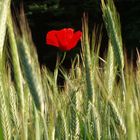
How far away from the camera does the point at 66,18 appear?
10141mm

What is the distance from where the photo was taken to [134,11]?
9.73m

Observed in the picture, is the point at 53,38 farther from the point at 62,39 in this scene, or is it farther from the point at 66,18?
the point at 66,18

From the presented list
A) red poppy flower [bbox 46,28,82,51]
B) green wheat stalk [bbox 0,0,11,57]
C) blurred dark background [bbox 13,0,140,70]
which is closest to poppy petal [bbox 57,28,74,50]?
red poppy flower [bbox 46,28,82,51]

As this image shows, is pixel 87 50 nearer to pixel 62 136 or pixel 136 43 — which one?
pixel 62 136

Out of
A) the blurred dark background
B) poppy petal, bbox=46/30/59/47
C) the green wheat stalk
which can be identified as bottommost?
the blurred dark background

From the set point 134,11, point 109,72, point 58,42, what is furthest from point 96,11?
point 109,72

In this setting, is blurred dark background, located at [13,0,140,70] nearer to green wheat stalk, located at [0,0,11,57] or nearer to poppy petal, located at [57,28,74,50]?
poppy petal, located at [57,28,74,50]

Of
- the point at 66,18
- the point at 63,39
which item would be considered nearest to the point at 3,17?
the point at 63,39

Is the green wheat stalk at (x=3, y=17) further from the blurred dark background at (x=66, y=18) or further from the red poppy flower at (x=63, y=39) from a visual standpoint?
the blurred dark background at (x=66, y=18)

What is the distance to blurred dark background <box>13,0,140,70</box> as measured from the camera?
9.07 meters

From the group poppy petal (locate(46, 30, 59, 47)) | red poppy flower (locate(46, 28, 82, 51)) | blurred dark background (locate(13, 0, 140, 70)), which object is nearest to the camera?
red poppy flower (locate(46, 28, 82, 51))

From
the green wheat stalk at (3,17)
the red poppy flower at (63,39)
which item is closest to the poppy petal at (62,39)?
the red poppy flower at (63,39)

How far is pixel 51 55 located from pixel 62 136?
8.31m

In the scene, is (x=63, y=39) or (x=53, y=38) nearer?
(x=63, y=39)
